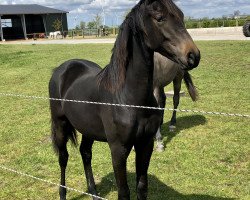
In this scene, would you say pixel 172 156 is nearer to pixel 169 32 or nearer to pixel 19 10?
pixel 169 32

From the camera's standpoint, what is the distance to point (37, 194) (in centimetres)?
472

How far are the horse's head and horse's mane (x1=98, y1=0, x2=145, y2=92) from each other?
0.15 meters

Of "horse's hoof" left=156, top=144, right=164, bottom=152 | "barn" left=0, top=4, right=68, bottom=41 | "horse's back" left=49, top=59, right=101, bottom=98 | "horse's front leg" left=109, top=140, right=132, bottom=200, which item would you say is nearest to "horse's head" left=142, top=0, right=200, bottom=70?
"horse's front leg" left=109, top=140, right=132, bottom=200

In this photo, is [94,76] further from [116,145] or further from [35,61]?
[35,61]

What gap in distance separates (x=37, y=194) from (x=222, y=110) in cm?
500

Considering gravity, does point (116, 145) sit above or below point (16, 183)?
above

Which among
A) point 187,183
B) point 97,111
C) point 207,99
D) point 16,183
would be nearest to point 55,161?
point 16,183

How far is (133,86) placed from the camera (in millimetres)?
3100

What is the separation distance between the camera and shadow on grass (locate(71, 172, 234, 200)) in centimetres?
445

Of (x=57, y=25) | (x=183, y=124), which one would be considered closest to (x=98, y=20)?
(x=57, y=25)

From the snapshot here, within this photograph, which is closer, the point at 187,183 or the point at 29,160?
the point at 187,183

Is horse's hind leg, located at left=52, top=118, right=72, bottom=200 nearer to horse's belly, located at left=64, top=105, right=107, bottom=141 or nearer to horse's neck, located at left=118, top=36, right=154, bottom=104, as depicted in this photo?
horse's belly, located at left=64, top=105, right=107, bottom=141

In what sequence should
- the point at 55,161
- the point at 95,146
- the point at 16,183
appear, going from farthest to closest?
1. the point at 95,146
2. the point at 55,161
3. the point at 16,183

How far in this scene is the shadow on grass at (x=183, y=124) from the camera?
6.80 metres
